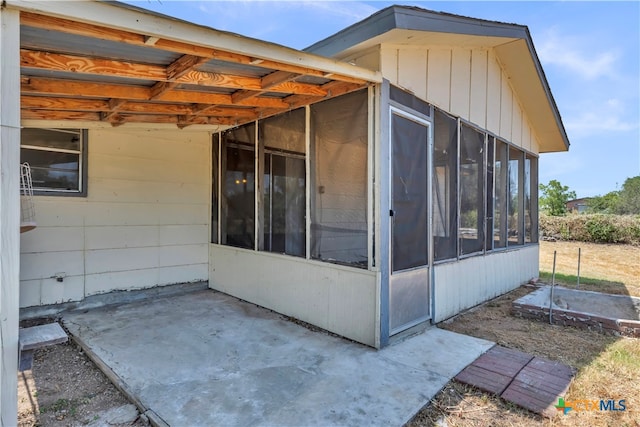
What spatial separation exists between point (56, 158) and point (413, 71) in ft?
14.4

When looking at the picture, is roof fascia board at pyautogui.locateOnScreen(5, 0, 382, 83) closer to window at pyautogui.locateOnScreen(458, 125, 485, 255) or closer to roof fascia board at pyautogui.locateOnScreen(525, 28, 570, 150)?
window at pyautogui.locateOnScreen(458, 125, 485, 255)

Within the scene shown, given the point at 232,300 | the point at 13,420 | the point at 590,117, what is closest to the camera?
the point at 13,420

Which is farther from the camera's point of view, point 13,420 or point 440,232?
point 440,232

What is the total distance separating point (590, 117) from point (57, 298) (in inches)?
1498

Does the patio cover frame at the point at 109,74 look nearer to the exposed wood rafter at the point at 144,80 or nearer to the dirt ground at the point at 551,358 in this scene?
the exposed wood rafter at the point at 144,80

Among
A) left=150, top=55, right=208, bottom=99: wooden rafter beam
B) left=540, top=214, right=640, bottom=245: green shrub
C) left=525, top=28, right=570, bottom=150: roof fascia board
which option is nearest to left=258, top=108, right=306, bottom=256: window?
left=150, top=55, right=208, bottom=99: wooden rafter beam

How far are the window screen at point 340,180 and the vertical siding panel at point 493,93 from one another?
3.02 meters

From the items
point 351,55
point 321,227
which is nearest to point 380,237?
point 321,227

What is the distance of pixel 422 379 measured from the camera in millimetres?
2664

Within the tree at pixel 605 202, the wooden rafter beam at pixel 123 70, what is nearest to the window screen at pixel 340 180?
the wooden rafter beam at pixel 123 70

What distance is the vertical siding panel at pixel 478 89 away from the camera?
488cm

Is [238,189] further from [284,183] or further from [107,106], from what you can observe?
[107,106]

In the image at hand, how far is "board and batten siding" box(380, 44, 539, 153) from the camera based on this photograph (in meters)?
3.57

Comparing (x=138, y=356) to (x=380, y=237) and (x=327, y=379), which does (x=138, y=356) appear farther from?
(x=380, y=237)
